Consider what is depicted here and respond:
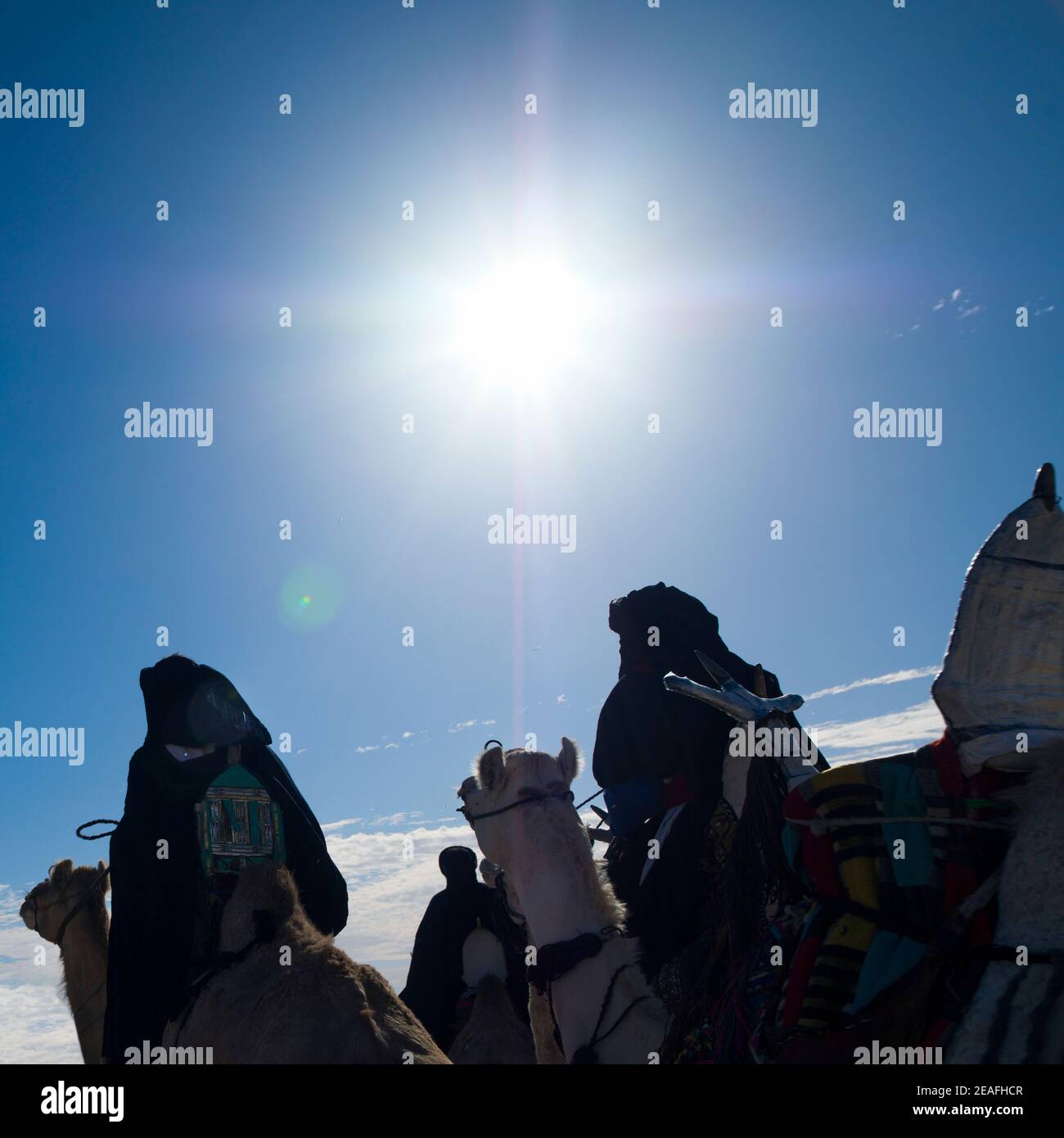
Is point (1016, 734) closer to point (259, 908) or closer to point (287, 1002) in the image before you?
point (287, 1002)

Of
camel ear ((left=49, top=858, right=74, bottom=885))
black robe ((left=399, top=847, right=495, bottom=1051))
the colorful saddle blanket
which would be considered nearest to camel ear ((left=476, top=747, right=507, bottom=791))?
the colorful saddle blanket

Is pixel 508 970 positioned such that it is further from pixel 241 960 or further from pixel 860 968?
pixel 860 968

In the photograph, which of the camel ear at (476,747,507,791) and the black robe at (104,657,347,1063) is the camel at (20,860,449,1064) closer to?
the black robe at (104,657,347,1063)

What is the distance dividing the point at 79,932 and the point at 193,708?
279cm

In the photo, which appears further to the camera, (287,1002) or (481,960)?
(481,960)

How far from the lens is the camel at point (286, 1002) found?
4.79 metres

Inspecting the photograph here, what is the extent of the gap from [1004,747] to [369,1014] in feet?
10.4

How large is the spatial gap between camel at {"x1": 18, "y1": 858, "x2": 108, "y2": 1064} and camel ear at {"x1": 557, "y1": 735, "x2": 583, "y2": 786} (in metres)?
4.29

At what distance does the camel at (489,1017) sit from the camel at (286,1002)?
344cm

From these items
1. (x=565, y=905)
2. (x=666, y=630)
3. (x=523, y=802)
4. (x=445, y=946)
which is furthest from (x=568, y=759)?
(x=445, y=946)

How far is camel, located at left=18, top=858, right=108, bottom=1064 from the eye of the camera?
8.23 metres

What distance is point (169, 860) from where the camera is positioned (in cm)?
665

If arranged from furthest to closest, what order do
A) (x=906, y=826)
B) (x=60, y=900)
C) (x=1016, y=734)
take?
1. (x=60, y=900)
2. (x=906, y=826)
3. (x=1016, y=734)

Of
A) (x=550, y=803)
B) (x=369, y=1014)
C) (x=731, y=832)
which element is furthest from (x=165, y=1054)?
(x=731, y=832)
